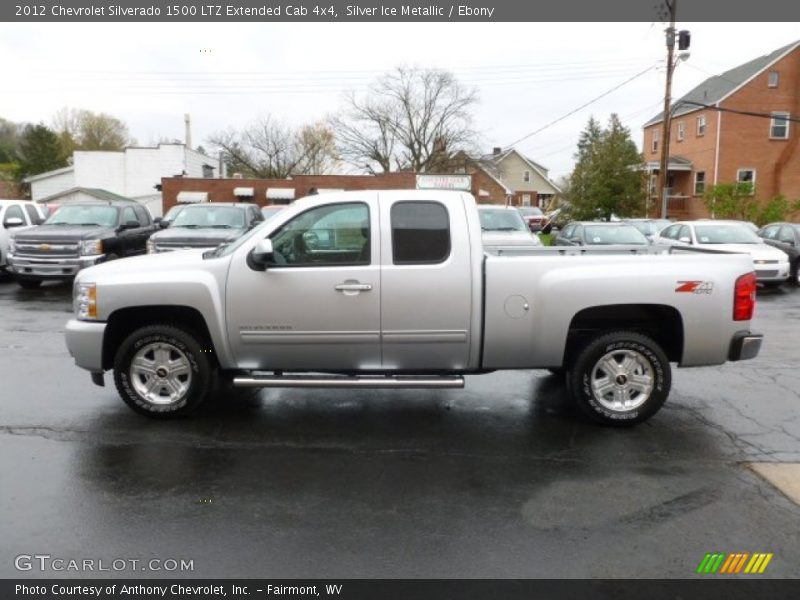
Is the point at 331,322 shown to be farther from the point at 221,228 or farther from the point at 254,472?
the point at 221,228

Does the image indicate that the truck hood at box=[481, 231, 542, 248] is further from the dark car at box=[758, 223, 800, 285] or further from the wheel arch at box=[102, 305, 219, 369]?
the wheel arch at box=[102, 305, 219, 369]

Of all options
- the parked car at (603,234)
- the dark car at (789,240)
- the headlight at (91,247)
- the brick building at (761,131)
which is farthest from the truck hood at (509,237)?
the brick building at (761,131)

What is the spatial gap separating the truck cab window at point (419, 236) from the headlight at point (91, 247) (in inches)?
400

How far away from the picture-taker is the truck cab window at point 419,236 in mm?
5430

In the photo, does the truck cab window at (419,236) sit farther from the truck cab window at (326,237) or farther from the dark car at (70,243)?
the dark car at (70,243)

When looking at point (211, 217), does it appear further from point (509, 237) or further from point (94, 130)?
point (94, 130)

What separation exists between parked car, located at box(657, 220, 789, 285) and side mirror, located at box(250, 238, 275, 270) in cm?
1209

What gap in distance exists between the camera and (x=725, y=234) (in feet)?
52.5

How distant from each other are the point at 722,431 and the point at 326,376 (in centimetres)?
339

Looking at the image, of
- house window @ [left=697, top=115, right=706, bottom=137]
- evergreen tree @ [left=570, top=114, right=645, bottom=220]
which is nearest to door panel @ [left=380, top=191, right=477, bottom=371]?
evergreen tree @ [left=570, top=114, right=645, bottom=220]

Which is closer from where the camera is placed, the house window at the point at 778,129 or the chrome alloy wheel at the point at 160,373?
the chrome alloy wheel at the point at 160,373

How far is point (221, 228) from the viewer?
14102mm

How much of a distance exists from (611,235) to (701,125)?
29.8 m

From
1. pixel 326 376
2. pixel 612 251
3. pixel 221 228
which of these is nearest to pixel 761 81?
pixel 221 228
